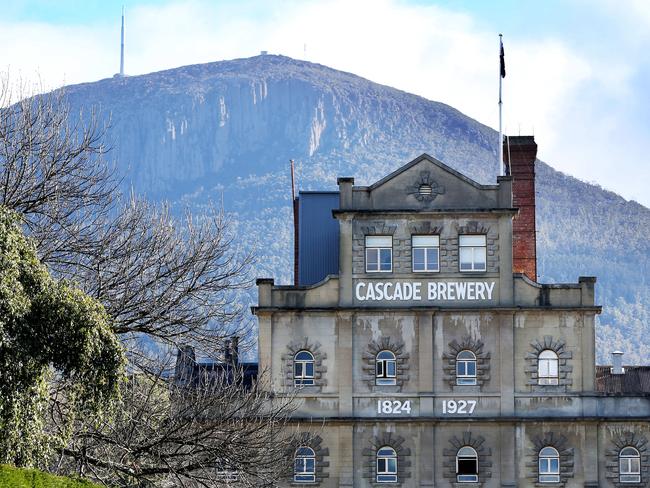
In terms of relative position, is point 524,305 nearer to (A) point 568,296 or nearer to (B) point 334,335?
(A) point 568,296

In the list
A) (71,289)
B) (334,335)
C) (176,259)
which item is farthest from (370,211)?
(71,289)

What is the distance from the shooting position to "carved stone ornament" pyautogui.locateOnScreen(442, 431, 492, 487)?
73.0 m

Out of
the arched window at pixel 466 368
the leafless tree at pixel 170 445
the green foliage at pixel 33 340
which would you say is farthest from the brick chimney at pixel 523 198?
the green foliage at pixel 33 340

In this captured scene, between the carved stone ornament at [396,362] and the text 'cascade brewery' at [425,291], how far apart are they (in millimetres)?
1820

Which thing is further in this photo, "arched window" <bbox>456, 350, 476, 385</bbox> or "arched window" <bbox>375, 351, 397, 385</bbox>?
"arched window" <bbox>375, 351, 397, 385</bbox>

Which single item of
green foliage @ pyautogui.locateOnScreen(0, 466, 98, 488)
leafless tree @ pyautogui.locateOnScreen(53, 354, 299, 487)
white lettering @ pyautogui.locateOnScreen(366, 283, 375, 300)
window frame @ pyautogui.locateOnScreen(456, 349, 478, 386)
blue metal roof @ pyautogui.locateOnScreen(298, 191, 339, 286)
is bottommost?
green foliage @ pyautogui.locateOnScreen(0, 466, 98, 488)

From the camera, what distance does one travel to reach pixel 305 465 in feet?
240

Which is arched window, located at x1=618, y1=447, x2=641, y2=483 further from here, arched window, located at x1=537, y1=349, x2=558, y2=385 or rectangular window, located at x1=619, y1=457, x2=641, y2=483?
arched window, located at x1=537, y1=349, x2=558, y2=385

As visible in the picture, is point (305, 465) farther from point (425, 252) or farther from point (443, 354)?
point (425, 252)

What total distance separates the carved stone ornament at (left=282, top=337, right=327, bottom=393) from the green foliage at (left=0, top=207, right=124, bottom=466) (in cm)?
3381

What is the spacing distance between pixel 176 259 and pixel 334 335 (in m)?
21.6

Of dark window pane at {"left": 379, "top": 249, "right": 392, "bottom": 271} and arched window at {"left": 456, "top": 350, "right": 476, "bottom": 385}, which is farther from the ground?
dark window pane at {"left": 379, "top": 249, "right": 392, "bottom": 271}

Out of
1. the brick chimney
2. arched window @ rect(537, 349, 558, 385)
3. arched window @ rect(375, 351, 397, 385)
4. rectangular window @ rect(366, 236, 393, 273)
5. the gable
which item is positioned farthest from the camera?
the brick chimney

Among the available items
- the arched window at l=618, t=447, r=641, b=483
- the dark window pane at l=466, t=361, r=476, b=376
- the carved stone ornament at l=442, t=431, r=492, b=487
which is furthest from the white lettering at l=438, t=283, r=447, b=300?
the arched window at l=618, t=447, r=641, b=483
